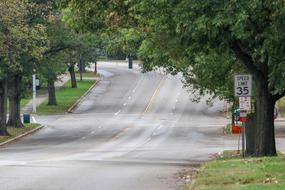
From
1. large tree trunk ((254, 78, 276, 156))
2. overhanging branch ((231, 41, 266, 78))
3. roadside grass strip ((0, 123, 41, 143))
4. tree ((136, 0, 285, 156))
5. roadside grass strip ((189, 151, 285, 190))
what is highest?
tree ((136, 0, 285, 156))

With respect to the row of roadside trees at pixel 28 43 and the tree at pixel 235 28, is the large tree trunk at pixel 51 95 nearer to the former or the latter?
the row of roadside trees at pixel 28 43

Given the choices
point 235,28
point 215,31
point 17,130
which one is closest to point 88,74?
point 17,130

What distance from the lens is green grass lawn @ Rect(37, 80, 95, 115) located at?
227 feet

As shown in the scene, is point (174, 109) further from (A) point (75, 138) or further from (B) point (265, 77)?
(B) point (265, 77)

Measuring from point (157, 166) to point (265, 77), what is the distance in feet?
14.8

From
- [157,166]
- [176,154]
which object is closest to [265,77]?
[157,166]

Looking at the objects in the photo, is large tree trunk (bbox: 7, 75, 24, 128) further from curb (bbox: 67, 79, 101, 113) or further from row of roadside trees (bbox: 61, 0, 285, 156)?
row of roadside trees (bbox: 61, 0, 285, 156)

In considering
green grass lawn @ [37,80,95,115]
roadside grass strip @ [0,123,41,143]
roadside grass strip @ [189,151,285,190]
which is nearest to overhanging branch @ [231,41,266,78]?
roadside grass strip @ [189,151,285,190]

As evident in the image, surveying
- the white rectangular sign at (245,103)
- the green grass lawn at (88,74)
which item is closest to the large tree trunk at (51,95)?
the green grass lawn at (88,74)

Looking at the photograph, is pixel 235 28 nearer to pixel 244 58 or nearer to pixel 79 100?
pixel 244 58

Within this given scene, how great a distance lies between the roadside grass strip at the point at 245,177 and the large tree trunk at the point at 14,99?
3025 centimetres

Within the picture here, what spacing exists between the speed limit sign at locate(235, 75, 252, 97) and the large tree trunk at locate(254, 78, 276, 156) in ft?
2.04

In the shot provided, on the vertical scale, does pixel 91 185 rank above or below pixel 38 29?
below

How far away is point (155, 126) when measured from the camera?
5434 centimetres
